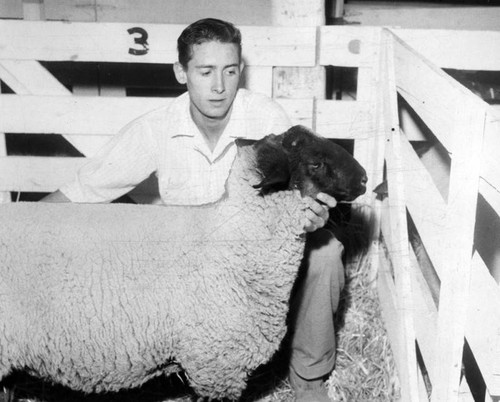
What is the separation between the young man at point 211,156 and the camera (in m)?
2.78

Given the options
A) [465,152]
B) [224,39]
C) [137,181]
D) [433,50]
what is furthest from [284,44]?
[465,152]

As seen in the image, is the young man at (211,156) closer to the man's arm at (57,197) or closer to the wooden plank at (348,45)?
the man's arm at (57,197)

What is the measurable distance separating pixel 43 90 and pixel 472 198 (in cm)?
256

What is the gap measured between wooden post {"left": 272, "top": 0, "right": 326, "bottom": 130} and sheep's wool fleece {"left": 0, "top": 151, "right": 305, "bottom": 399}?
3.74ft

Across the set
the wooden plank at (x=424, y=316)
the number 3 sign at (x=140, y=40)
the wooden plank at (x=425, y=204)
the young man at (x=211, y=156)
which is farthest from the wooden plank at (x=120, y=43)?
the wooden plank at (x=424, y=316)

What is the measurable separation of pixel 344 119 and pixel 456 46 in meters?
0.71

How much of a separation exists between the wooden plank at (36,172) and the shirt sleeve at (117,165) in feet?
1.87

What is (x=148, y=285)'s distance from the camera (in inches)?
93.7

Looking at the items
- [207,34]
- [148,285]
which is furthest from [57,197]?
[207,34]

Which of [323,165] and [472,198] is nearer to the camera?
[472,198]

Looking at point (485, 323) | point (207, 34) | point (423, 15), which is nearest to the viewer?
point (485, 323)

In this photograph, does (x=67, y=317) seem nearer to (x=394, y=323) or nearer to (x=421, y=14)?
(x=394, y=323)

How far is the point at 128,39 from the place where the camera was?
3.29 metres

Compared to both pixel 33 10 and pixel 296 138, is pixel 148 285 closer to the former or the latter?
pixel 296 138
